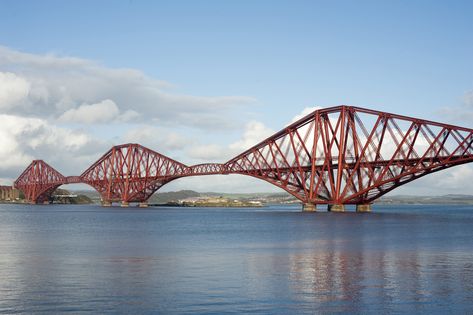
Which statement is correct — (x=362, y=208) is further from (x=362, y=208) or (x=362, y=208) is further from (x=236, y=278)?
(x=236, y=278)

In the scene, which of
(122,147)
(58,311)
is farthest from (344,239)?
(122,147)

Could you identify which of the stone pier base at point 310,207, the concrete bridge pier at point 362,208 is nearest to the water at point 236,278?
the stone pier base at point 310,207

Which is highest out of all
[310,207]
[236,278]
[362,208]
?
[310,207]

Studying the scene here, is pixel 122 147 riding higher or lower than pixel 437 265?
higher

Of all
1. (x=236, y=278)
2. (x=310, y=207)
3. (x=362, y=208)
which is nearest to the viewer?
(x=236, y=278)

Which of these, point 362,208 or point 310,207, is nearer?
point 310,207

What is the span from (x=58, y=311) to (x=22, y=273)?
9129mm

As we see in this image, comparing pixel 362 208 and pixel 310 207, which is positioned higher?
pixel 310 207

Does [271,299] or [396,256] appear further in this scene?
[396,256]

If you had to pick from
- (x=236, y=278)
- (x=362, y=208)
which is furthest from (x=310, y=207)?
(x=236, y=278)

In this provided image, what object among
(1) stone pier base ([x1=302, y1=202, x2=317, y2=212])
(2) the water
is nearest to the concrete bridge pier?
(1) stone pier base ([x1=302, y1=202, x2=317, y2=212])

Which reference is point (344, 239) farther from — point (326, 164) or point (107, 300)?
point (326, 164)

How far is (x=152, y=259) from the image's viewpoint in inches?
1347

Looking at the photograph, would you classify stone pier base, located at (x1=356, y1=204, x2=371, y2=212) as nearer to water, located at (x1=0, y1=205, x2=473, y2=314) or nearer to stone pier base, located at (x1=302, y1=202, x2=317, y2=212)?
stone pier base, located at (x1=302, y1=202, x2=317, y2=212)
